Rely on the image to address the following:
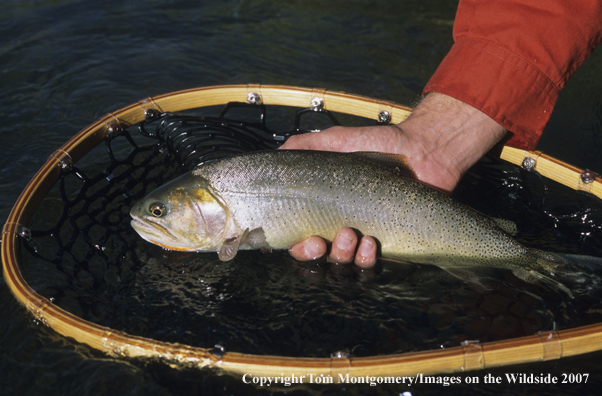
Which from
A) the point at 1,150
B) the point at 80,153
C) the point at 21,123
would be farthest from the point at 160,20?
the point at 80,153

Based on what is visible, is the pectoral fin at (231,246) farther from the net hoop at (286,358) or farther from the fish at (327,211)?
the net hoop at (286,358)

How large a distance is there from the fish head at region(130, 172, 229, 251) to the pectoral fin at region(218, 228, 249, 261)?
0.19 feet

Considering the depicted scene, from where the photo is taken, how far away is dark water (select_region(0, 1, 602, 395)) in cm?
230

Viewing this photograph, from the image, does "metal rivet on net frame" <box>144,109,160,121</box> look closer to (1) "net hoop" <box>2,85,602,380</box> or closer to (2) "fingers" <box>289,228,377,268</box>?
(1) "net hoop" <box>2,85,602,380</box>

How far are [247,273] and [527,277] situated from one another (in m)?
1.65

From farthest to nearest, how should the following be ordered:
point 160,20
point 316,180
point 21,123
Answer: point 160,20
point 21,123
point 316,180

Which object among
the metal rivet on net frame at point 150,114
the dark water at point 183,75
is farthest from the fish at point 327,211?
the metal rivet on net frame at point 150,114

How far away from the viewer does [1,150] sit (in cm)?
414

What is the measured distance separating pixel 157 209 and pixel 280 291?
0.88 m

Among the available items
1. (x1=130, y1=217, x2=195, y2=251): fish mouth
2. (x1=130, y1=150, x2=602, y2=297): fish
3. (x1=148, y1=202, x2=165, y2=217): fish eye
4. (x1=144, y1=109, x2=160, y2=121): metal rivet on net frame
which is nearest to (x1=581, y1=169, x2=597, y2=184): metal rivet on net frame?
(x1=130, y1=150, x2=602, y2=297): fish

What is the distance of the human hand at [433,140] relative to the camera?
3.13m

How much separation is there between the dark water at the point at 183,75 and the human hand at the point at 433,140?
74 cm

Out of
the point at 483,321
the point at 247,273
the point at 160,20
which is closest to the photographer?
the point at 483,321

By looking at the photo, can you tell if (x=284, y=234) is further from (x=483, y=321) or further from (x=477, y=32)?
(x=477, y=32)
